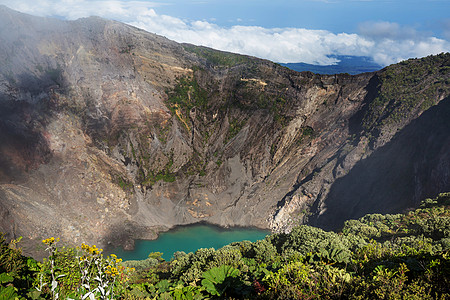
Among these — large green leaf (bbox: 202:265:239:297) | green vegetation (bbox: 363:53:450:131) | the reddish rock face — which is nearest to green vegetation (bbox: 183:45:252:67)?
the reddish rock face

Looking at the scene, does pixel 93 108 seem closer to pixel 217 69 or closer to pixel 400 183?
pixel 217 69

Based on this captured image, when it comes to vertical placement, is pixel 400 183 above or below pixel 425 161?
below

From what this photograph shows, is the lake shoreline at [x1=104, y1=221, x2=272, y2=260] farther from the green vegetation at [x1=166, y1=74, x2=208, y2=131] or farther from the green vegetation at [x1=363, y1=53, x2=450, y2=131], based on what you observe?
the green vegetation at [x1=363, y1=53, x2=450, y2=131]

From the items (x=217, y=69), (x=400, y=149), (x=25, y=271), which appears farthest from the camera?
(x=217, y=69)

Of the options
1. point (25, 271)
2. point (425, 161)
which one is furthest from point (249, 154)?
point (25, 271)

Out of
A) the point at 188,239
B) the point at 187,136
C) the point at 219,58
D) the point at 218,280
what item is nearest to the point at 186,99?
the point at 187,136

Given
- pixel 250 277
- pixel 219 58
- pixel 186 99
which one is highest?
pixel 219 58

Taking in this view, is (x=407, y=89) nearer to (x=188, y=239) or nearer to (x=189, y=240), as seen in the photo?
(x=189, y=240)
